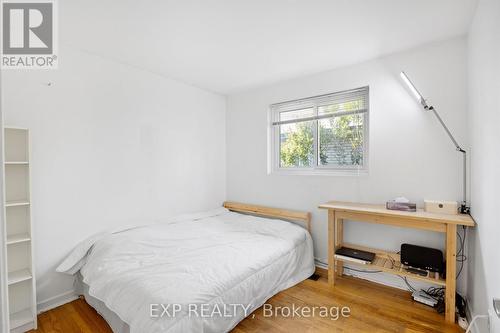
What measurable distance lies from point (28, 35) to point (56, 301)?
2.26 metres

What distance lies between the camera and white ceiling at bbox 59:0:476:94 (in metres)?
1.76

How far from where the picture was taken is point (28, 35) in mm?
1966

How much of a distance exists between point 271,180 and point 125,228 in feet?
6.01

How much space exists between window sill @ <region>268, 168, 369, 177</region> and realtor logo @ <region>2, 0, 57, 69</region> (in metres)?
2.66

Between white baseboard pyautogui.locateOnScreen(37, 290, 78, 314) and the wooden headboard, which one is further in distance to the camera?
the wooden headboard

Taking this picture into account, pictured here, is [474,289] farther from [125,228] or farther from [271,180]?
[125,228]

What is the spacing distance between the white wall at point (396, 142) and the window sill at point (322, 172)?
53mm

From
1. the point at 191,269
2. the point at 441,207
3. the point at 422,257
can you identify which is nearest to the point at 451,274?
the point at 422,257

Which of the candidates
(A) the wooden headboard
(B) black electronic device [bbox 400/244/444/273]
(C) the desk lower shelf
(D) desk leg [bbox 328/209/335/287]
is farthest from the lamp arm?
(A) the wooden headboard

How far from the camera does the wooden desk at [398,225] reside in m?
1.92

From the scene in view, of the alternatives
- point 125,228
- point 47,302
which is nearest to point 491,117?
point 125,228

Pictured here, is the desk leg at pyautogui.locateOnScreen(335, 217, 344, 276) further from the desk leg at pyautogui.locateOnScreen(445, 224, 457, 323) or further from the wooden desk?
the desk leg at pyautogui.locateOnScreen(445, 224, 457, 323)

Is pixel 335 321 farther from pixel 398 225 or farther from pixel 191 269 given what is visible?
pixel 191 269

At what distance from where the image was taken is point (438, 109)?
2238 mm
